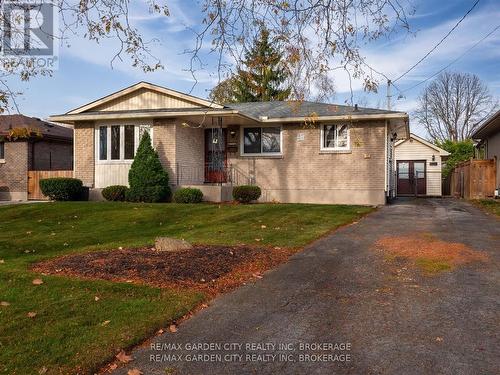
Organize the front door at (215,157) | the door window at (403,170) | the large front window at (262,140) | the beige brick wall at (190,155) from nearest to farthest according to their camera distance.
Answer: the beige brick wall at (190,155) → the large front window at (262,140) → the front door at (215,157) → the door window at (403,170)

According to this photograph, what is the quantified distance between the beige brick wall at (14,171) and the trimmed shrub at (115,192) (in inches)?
256

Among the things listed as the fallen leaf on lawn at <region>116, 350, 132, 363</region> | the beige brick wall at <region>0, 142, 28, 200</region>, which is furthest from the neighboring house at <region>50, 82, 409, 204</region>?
the fallen leaf on lawn at <region>116, 350, 132, 363</region>

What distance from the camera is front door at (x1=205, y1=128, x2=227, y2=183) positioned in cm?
1950

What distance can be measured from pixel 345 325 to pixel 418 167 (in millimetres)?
27572

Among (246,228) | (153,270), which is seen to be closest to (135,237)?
(246,228)

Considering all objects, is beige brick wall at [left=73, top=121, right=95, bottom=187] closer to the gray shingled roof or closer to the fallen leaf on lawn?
the gray shingled roof

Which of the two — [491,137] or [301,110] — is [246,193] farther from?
[491,137]

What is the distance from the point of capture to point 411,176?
99.3 feet

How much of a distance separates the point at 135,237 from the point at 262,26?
5479 mm

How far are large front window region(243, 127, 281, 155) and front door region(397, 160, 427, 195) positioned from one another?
46.1 feet

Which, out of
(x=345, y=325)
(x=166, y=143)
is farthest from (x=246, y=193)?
(x=345, y=325)

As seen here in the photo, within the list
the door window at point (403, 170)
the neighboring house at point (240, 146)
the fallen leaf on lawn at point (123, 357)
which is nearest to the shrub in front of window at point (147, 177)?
the neighboring house at point (240, 146)

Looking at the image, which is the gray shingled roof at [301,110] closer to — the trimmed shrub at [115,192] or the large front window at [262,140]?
the large front window at [262,140]

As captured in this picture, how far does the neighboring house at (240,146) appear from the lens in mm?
17844
